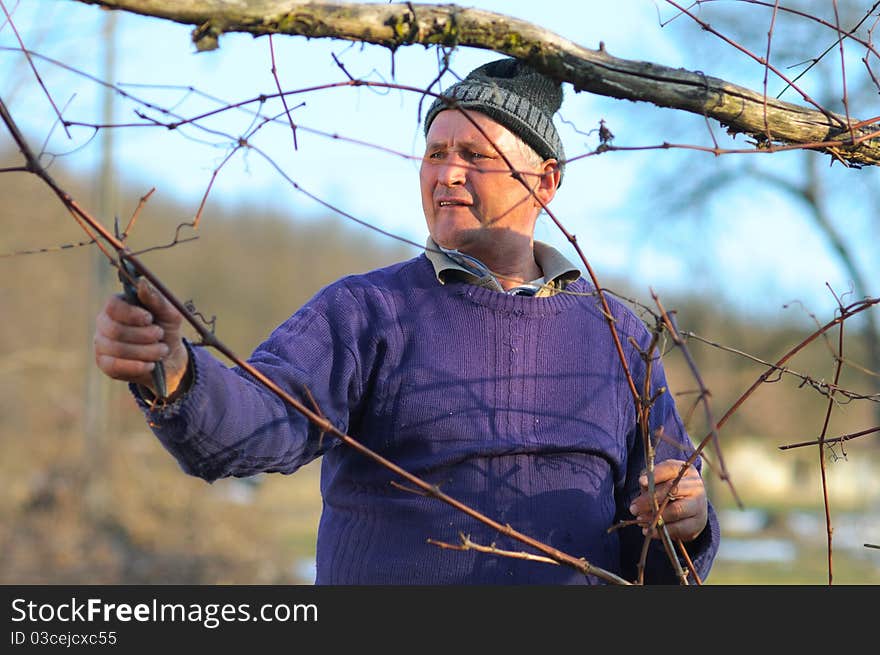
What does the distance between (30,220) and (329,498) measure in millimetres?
14301

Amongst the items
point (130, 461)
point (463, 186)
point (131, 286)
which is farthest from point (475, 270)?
point (130, 461)

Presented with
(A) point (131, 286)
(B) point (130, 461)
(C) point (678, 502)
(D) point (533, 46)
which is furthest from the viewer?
(B) point (130, 461)

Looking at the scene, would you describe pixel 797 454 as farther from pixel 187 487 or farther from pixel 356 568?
pixel 356 568

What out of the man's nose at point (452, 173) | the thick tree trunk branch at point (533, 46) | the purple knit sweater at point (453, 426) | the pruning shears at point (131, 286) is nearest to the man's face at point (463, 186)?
the man's nose at point (452, 173)

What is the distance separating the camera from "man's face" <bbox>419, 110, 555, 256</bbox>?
267 cm

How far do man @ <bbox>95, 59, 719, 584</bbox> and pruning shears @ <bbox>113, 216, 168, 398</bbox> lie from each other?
188 millimetres

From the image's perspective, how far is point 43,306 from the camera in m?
20.2

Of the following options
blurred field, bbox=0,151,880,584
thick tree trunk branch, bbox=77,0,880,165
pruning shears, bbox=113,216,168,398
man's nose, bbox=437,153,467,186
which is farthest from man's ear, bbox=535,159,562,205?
blurred field, bbox=0,151,880,584

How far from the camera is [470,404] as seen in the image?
8.24ft

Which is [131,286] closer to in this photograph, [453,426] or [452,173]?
[453,426]

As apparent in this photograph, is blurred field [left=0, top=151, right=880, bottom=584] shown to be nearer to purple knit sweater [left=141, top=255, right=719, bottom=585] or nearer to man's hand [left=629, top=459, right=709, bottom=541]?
purple knit sweater [left=141, top=255, right=719, bottom=585]

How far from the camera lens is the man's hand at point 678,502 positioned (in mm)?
2307

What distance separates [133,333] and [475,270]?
1114 mm

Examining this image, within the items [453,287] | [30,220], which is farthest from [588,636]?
[30,220]
